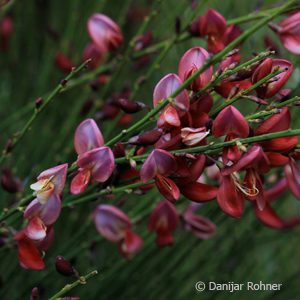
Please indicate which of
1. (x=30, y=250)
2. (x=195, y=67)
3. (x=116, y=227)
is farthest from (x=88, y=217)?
(x=195, y=67)

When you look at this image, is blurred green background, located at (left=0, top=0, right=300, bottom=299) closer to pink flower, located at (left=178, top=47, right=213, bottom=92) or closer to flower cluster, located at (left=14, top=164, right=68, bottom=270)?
flower cluster, located at (left=14, top=164, right=68, bottom=270)

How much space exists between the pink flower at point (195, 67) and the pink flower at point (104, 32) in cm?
27

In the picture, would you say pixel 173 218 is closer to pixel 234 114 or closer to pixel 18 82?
pixel 234 114

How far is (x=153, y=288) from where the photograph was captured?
75cm

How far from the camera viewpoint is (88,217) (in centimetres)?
71

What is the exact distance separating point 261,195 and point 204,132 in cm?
9

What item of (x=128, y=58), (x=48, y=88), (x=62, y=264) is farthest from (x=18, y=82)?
(x=62, y=264)

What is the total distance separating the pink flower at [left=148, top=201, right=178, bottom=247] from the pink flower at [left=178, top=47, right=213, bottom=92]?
0.20 metres

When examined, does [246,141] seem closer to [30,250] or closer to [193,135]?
[193,135]

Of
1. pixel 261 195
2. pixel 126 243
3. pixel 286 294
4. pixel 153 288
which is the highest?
pixel 261 195

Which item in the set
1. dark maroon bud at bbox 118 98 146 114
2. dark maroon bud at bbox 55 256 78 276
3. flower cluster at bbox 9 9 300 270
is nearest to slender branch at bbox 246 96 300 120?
flower cluster at bbox 9 9 300 270

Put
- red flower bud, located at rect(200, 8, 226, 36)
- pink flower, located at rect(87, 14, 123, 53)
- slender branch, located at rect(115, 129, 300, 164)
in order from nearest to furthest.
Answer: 1. slender branch, located at rect(115, 129, 300, 164)
2. red flower bud, located at rect(200, 8, 226, 36)
3. pink flower, located at rect(87, 14, 123, 53)

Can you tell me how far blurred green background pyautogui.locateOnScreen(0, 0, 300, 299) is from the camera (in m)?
0.68

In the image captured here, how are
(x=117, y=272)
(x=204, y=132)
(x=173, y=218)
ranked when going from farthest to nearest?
1. (x=117, y=272)
2. (x=173, y=218)
3. (x=204, y=132)
